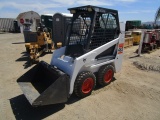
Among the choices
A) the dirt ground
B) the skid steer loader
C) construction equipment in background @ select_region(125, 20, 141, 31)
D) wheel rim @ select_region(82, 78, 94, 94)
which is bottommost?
the dirt ground

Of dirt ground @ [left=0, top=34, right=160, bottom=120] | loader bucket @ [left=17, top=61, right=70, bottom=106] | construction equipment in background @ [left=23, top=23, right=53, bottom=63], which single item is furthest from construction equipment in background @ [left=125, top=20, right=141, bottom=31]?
loader bucket @ [left=17, top=61, right=70, bottom=106]

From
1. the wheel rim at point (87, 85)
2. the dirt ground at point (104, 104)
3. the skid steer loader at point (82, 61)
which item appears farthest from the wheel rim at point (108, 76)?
the wheel rim at point (87, 85)

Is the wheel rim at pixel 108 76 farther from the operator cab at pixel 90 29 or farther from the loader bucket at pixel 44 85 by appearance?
the loader bucket at pixel 44 85

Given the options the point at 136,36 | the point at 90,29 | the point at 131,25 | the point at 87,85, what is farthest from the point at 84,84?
the point at 131,25

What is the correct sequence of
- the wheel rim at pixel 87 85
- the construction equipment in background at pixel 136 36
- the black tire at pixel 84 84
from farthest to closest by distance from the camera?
the construction equipment in background at pixel 136 36
the wheel rim at pixel 87 85
the black tire at pixel 84 84

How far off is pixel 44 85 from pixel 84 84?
1054mm

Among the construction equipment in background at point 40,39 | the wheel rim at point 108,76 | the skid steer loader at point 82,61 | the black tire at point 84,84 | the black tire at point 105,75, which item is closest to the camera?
the skid steer loader at point 82,61

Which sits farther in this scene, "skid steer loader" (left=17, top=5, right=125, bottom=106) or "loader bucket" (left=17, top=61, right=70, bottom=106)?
"skid steer loader" (left=17, top=5, right=125, bottom=106)

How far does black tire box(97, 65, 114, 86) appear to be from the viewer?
488 cm

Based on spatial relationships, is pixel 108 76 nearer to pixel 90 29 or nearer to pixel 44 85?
pixel 90 29

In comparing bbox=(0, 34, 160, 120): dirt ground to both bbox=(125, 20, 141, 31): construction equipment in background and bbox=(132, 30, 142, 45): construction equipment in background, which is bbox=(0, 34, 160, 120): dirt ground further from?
bbox=(125, 20, 141, 31): construction equipment in background

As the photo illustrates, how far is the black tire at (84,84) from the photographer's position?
4.18 metres

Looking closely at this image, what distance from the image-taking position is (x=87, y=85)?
4.45 metres

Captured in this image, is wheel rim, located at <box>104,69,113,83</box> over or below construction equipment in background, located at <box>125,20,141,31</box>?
below
